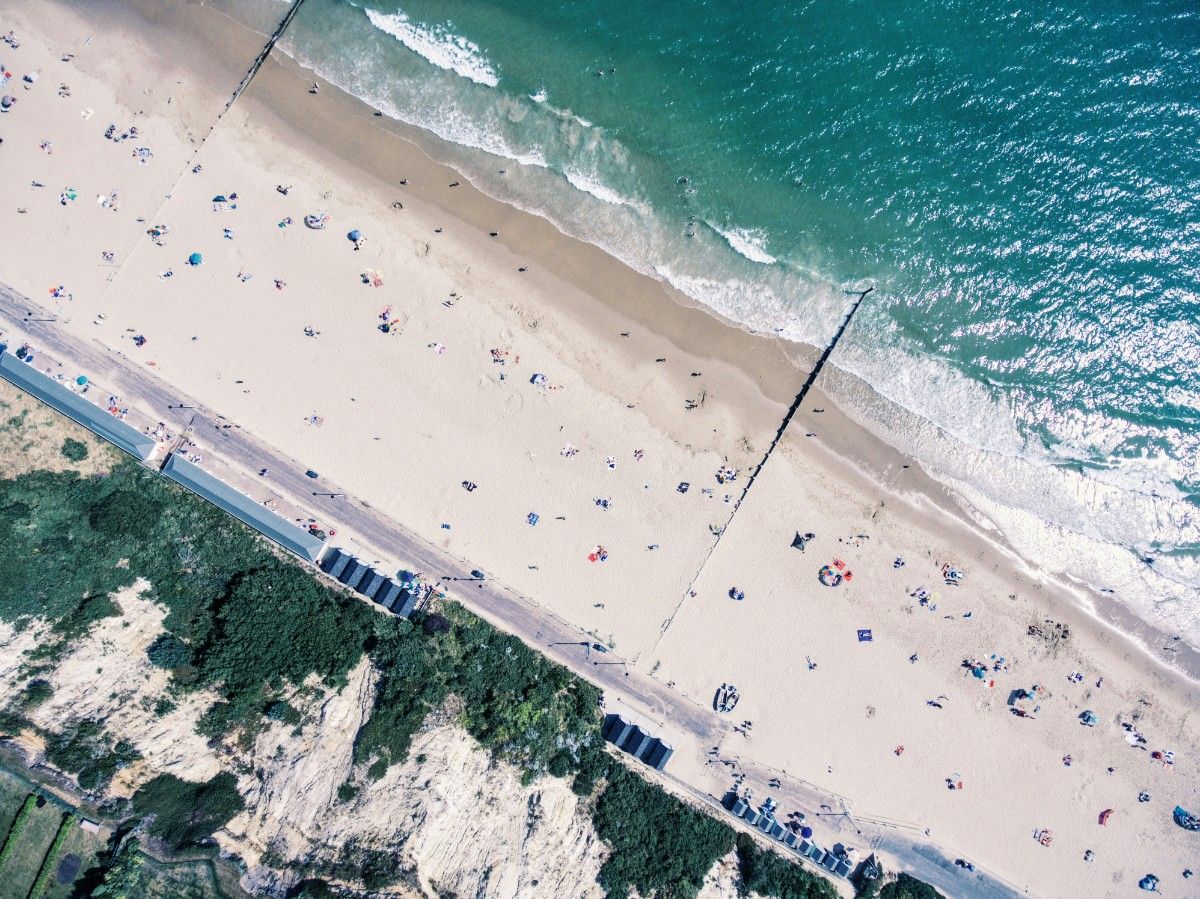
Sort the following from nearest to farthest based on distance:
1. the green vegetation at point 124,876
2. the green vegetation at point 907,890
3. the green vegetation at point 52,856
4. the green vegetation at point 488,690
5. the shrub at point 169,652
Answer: the green vegetation at point 124,876, the green vegetation at point 52,856, the shrub at point 169,652, the green vegetation at point 488,690, the green vegetation at point 907,890

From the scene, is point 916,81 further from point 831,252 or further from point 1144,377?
point 1144,377

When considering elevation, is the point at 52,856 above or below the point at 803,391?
below

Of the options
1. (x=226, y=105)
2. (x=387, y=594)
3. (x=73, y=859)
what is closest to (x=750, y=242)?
(x=387, y=594)

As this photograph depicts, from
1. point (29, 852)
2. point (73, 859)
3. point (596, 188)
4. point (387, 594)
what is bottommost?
point (29, 852)

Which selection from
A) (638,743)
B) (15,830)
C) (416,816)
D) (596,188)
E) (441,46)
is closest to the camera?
(15,830)

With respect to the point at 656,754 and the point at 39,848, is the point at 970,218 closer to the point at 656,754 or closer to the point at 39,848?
the point at 656,754

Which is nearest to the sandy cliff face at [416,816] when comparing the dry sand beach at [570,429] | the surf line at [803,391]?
the dry sand beach at [570,429]

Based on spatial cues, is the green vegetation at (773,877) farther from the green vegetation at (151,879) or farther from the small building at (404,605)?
the green vegetation at (151,879)
